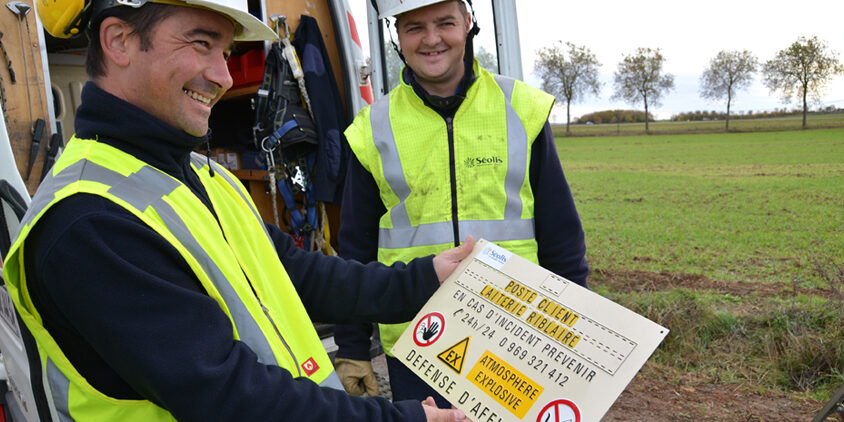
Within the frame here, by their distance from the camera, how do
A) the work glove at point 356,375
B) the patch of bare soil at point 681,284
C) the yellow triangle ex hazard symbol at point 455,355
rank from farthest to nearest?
the patch of bare soil at point 681,284 < the work glove at point 356,375 < the yellow triangle ex hazard symbol at point 455,355

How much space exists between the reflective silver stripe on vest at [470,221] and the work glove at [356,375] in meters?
0.47

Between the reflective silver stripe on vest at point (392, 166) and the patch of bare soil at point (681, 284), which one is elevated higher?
the reflective silver stripe on vest at point (392, 166)

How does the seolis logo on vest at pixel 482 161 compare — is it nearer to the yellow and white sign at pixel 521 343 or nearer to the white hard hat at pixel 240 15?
the yellow and white sign at pixel 521 343

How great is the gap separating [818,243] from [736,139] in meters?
20.9

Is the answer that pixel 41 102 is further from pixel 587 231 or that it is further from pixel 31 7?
pixel 587 231

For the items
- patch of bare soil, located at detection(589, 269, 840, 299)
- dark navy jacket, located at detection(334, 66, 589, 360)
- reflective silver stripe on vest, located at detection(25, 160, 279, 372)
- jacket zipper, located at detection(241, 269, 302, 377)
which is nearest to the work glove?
dark navy jacket, located at detection(334, 66, 589, 360)

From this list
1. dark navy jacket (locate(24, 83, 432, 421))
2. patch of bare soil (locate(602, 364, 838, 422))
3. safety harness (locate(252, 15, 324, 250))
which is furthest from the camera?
safety harness (locate(252, 15, 324, 250))

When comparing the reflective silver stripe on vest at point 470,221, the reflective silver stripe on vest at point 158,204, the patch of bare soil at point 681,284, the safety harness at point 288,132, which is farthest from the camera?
the patch of bare soil at point 681,284

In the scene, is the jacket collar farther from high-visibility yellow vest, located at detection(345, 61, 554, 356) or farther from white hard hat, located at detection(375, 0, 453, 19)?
white hard hat, located at detection(375, 0, 453, 19)

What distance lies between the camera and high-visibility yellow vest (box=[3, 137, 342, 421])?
1181 millimetres

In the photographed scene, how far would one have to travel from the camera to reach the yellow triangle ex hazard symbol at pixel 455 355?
1630mm

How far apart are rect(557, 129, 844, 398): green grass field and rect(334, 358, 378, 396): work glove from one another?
2.57m

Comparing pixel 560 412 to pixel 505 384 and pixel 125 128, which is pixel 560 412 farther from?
pixel 125 128

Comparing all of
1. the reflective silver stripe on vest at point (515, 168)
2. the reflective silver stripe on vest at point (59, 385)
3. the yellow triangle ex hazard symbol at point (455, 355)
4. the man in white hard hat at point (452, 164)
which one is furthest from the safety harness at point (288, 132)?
the reflective silver stripe on vest at point (59, 385)
